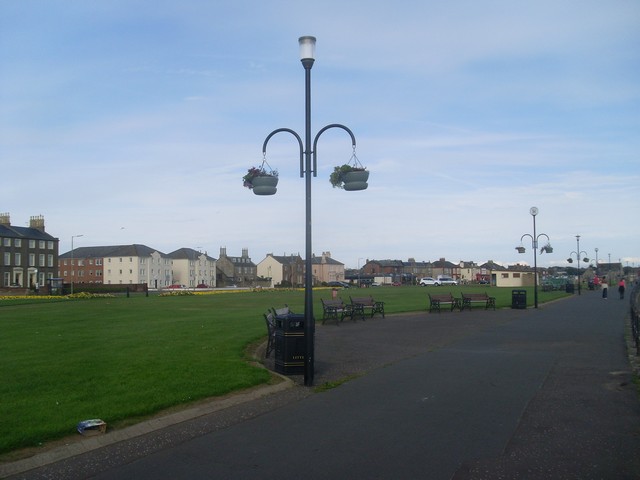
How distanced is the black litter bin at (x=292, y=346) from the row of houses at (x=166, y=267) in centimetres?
5673

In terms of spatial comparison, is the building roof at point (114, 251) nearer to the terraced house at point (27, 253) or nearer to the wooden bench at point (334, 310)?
the terraced house at point (27, 253)

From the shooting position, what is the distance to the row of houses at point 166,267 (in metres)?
84.1

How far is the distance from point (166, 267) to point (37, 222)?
110 feet

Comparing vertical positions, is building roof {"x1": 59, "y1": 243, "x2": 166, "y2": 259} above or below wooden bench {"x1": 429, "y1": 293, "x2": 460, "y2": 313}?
above

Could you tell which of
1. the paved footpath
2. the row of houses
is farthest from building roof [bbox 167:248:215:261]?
the paved footpath

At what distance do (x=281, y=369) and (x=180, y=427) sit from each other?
390 cm

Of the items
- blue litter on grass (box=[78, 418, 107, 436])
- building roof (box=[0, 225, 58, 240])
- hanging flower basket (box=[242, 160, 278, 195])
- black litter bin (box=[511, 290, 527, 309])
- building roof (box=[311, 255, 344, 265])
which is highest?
building roof (box=[0, 225, 58, 240])

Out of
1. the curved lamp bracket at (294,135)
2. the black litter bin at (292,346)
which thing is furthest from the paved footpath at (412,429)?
the curved lamp bracket at (294,135)

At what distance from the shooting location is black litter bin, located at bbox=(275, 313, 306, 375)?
1131 centimetres

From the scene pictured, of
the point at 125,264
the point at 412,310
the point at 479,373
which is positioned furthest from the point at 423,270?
the point at 479,373

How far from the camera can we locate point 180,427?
7684 mm

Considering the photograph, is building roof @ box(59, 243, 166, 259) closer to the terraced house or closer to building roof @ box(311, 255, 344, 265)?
the terraced house

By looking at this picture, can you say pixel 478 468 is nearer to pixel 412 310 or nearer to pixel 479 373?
pixel 479 373

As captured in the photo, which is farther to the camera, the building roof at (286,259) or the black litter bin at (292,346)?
the building roof at (286,259)
